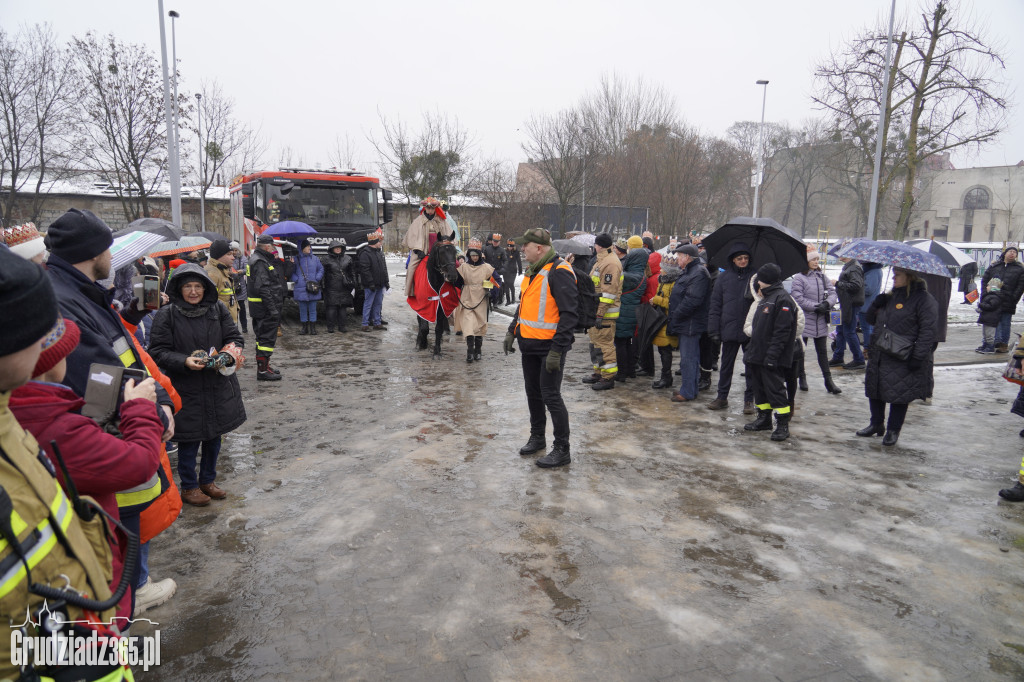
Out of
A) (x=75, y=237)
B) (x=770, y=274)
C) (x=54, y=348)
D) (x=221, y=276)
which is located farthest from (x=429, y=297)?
(x=54, y=348)

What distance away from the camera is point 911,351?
5.80m

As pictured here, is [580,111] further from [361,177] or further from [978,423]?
[978,423]

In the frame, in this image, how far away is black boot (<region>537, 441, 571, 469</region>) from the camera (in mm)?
5406

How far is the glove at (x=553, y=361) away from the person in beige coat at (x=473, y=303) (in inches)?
171

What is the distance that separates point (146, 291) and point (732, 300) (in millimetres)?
5685

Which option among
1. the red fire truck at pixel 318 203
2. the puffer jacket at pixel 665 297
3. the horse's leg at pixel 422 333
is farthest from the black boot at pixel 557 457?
the red fire truck at pixel 318 203

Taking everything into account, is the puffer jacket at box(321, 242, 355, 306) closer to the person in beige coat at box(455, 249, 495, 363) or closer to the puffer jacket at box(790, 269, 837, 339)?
the person in beige coat at box(455, 249, 495, 363)

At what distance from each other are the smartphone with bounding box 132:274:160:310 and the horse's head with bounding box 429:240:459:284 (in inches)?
231

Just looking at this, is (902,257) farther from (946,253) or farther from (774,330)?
(946,253)

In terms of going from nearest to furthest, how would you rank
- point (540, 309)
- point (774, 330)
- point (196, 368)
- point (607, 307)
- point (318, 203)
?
point (196, 368), point (540, 309), point (774, 330), point (607, 307), point (318, 203)

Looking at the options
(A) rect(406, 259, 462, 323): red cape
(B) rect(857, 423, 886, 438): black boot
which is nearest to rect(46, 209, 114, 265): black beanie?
(B) rect(857, 423, 886, 438): black boot

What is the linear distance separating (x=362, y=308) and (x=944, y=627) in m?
11.8

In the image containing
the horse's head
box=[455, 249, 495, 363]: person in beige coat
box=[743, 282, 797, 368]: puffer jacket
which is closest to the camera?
box=[743, 282, 797, 368]: puffer jacket

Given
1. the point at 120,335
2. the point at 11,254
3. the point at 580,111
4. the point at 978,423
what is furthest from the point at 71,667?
the point at 580,111
